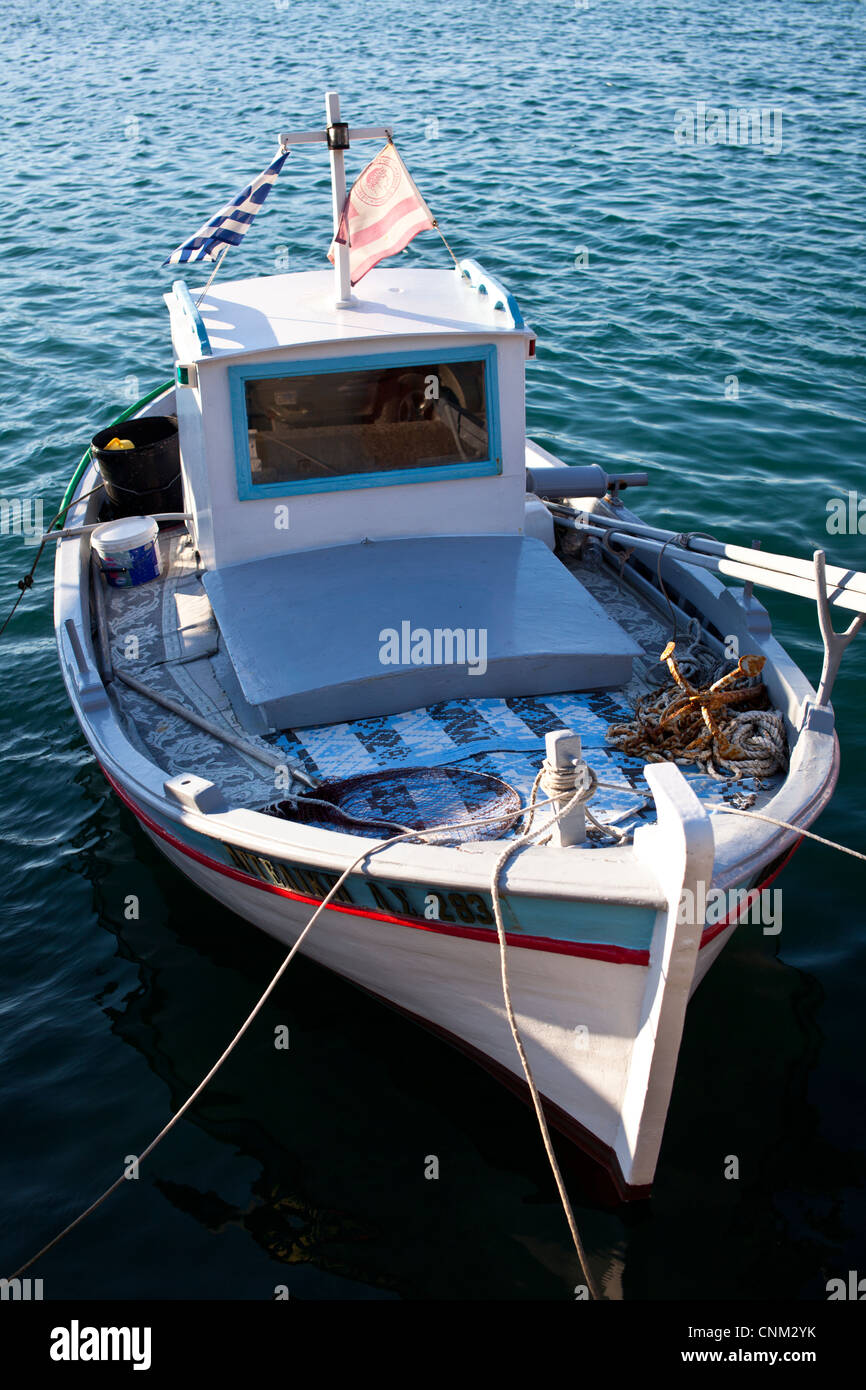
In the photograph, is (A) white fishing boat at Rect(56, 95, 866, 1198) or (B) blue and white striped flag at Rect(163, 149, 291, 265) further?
(B) blue and white striped flag at Rect(163, 149, 291, 265)

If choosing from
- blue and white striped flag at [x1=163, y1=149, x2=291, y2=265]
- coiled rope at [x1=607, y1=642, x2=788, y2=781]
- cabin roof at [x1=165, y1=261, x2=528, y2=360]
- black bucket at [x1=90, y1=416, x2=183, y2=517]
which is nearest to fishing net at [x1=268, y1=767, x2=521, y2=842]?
coiled rope at [x1=607, y1=642, x2=788, y2=781]

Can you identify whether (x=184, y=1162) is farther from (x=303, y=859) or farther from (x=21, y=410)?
(x=21, y=410)

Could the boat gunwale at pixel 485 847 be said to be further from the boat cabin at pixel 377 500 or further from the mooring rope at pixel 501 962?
the boat cabin at pixel 377 500

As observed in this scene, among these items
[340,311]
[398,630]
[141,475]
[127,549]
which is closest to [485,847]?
[398,630]

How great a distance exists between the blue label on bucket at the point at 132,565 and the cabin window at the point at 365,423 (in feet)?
4.17

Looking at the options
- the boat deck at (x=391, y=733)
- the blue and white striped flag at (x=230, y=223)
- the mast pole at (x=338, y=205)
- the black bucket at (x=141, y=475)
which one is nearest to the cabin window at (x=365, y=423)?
the mast pole at (x=338, y=205)

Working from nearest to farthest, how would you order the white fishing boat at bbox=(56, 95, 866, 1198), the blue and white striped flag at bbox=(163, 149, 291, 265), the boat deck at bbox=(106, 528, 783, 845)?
the white fishing boat at bbox=(56, 95, 866, 1198) → the boat deck at bbox=(106, 528, 783, 845) → the blue and white striped flag at bbox=(163, 149, 291, 265)

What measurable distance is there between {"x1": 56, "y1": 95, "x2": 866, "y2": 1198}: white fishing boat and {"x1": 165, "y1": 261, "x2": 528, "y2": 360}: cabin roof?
0.08 feet

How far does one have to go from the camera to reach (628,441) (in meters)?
11.4

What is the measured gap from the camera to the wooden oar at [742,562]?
16.4 ft

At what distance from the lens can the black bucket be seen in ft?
26.3

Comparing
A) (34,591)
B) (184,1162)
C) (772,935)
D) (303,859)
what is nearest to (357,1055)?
(184,1162)

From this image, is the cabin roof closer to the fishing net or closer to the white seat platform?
the white seat platform
